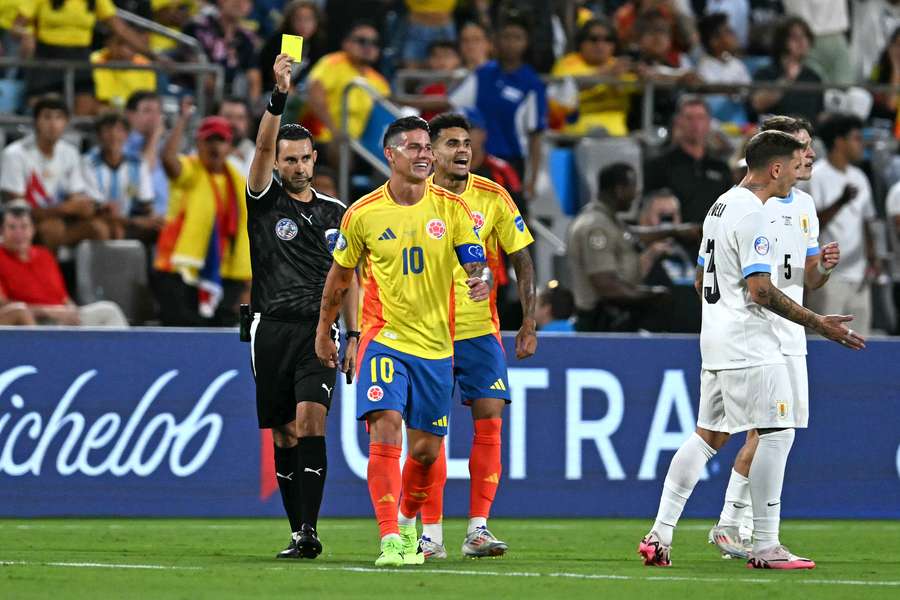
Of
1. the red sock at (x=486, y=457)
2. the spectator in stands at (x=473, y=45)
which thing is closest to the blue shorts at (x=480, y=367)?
the red sock at (x=486, y=457)

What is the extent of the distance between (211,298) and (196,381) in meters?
2.93

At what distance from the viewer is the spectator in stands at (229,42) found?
18.1 metres

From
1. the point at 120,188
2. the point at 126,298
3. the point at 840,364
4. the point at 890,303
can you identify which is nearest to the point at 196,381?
the point at 126,298

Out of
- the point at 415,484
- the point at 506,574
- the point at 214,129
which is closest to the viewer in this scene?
the point at 506,574

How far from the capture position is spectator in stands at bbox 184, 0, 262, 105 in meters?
18.1

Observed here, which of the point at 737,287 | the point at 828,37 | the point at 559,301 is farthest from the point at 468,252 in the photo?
the point at 828,37

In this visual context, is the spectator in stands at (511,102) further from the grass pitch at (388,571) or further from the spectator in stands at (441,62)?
the grass pitch at (388,571)

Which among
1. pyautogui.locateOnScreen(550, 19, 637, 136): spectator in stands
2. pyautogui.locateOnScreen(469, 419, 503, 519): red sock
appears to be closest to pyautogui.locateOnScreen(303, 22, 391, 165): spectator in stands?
pyautogui.locateOnScreen(550, 19, 637, 136): spectator in stands

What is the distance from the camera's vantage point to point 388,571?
336 inches

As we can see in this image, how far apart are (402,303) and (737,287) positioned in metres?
1.71

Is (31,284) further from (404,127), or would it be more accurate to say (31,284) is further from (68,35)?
(404,127)

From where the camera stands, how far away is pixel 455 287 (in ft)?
32.0

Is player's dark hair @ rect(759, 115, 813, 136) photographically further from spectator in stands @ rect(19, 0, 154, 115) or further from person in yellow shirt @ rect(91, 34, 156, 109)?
spectator in stands @ rect(19, 0, 154, 115)

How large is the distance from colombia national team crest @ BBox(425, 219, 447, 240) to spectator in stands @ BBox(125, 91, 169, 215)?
7488 millimetres
